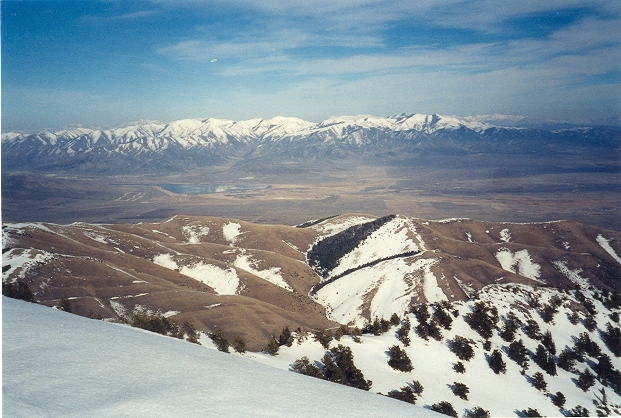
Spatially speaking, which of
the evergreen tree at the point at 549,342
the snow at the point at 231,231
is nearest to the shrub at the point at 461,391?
the evergreen tree at the point at 549,342

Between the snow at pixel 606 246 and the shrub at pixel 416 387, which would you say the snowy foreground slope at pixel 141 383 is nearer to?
the shrub at pixel 416 387

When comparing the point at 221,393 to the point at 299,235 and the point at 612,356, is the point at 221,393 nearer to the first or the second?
the point at 612,356

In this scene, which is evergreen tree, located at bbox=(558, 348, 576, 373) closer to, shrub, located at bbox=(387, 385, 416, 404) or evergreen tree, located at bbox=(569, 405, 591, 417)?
evergreen tree, located at bbox=(569, 405, 591, 417)

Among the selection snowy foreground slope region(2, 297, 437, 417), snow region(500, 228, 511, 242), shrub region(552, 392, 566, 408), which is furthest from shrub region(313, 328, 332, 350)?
snow region(500, 228, 511, 242)

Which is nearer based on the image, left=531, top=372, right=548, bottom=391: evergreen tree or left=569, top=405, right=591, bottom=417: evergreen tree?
left=569, top=405, right=591, bottom=417: evergreen tree

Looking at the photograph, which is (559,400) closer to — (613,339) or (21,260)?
(613,339)

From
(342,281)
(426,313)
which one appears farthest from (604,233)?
(426,313)
